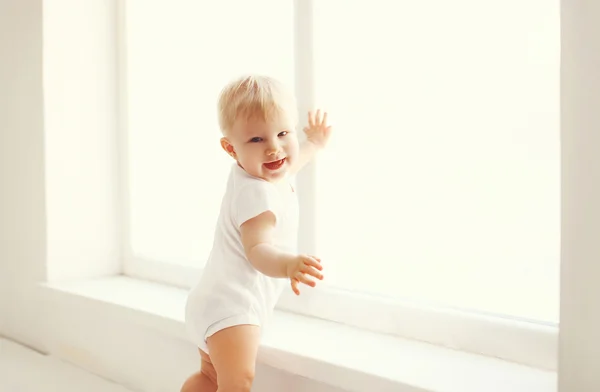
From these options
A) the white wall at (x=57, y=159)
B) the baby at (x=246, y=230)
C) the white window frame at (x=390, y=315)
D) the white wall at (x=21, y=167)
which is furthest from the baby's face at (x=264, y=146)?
the white wall at (x=21, y=167)

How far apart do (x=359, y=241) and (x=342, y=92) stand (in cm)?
28

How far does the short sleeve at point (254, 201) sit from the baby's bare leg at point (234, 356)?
0.17m

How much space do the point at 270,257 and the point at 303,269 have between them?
0.23 feet

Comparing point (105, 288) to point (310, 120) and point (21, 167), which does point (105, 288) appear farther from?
point (310, 120)

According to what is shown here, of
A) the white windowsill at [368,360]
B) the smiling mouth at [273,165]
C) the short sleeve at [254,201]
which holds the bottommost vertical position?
the white windowsill at [368,360]

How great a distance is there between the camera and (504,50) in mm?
999

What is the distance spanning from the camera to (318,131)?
→ 1.20 m

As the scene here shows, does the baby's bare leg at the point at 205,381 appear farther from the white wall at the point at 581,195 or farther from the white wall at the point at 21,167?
the white wall at the point at 21,167

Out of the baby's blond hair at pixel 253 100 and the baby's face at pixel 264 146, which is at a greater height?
the baby's blond hair at pixel 253 100

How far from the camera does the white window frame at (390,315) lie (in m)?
0.98

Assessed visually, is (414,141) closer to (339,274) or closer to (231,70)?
(339,274)

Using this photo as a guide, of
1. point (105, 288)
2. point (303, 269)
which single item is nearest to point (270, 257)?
point (303, 269)

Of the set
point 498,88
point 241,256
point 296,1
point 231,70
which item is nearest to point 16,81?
point 231,70

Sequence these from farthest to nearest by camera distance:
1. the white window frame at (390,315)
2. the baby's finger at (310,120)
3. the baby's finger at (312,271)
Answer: the baby's finger at (310,120) → the white window frame at (390,315) → the baby's finger at (312,271)
